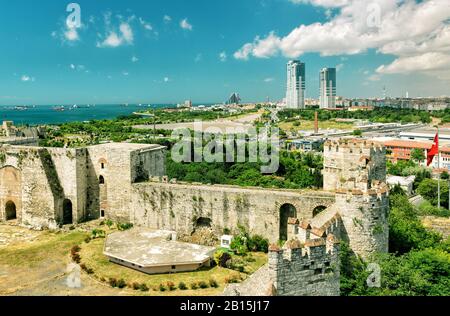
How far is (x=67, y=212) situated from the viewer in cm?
2934

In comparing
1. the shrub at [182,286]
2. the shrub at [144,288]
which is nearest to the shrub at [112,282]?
the shrub at [144,288]

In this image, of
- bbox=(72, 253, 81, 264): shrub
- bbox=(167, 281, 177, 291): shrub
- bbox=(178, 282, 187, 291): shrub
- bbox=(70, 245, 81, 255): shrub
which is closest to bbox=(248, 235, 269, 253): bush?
bbox=(178, 282, 187, 291): shrub

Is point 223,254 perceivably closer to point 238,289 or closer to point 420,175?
point 238,289

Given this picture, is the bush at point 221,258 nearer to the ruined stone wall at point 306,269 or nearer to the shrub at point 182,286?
the shrub at point 182,286

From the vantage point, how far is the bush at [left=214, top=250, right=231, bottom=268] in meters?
21.1

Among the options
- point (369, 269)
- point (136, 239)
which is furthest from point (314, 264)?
point (136, 239)

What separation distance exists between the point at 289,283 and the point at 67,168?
22.4 m

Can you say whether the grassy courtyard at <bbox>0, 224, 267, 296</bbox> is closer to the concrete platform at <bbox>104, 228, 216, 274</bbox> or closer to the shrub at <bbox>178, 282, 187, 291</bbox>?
the shrub at <bbox>178, 282, 187, 291</bbox>

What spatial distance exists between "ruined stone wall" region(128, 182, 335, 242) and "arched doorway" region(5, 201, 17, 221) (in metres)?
9.97

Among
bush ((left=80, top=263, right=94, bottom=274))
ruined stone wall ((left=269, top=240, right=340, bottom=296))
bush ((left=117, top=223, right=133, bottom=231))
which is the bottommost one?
bush ((left=80, top=263, right=94, bottom=274))

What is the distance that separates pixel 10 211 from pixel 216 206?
662 inches

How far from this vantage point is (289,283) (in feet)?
32.9

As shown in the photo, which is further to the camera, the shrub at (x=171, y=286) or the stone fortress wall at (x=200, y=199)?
the shrub at (x=171, y=286)

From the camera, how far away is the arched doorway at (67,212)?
29.1 meters
